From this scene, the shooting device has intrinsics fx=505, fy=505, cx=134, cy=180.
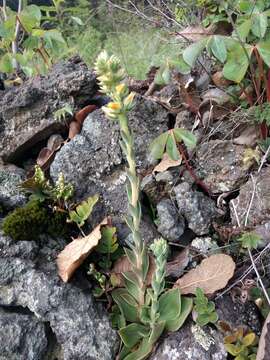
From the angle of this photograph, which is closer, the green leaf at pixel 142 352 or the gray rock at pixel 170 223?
the green leaf at pixel 142 352

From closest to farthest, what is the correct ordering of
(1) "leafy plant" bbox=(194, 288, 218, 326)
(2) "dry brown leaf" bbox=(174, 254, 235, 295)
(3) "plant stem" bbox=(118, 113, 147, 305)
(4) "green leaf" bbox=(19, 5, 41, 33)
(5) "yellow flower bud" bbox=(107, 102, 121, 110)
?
(5) "yellow flower bud" bbox=(107, 102, 121, 110) → (3) "plant stem" bbox=(118, 113, 147, 305) → (1) "leafy plant" bbox=(194, 288, 218, 326) → (2) "dry brown leaf" bbox=(174, 254, 235, 295) → (4) "green leaf" bbox=(19, 5, 41, 33)

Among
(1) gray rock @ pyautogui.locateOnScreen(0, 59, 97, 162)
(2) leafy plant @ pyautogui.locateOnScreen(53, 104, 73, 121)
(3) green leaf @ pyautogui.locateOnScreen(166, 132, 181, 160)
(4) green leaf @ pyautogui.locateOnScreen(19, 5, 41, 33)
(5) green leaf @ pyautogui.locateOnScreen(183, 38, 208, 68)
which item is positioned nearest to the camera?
(5) green leaf @ pyautogui.locateOnScreen(183, 38, 208, 68)

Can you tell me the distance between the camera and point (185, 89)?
2729mm

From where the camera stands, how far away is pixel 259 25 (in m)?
2.24

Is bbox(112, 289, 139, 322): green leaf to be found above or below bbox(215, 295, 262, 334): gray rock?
above

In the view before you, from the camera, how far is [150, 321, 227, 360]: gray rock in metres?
1.97

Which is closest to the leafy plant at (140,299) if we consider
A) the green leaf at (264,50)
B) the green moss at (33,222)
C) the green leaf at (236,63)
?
the green moss at (33,222)

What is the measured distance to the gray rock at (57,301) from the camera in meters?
2.02

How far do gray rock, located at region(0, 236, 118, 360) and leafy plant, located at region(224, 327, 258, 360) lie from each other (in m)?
0.46

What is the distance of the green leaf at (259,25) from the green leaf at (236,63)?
0.27 ft

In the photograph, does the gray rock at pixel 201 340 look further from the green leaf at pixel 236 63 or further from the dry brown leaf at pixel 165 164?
the green leaf at pixel 236 63

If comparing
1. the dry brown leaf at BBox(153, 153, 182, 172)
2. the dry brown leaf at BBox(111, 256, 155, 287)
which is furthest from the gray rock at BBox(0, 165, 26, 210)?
the dry brown leaf at BBox(153, 153, 182, 172)

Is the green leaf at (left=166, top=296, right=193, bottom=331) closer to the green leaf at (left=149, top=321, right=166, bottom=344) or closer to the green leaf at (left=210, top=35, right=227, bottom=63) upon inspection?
the green leaf at (left=149, top=321, right=166, bottom=344)

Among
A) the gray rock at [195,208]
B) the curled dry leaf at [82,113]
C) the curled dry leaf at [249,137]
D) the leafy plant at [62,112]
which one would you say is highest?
the leafy plant at [62,112]
